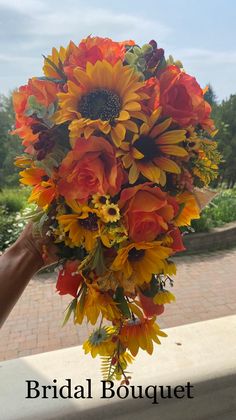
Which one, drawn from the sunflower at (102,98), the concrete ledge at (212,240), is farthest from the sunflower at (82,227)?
the concrete ledge at (212,240)

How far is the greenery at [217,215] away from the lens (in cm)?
784

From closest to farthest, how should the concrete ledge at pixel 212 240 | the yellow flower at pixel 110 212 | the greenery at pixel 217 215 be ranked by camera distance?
1. the yellow flower at pixel 110 212
2. the concrete ledge at pixel 212 240
3. the greenery at pixel 217 215

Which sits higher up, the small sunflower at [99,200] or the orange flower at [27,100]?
the orange flower at [27,100]

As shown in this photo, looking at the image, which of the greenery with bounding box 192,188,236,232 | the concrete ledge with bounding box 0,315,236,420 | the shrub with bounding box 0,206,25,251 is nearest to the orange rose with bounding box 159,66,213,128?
the concrete ledge with bounding box 0,315,236,420

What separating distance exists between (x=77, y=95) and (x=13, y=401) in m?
1.44

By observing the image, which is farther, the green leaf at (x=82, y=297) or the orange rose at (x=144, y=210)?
the green leaf at (x=82, y=297)

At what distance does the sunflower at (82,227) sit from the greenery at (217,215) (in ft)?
22.1

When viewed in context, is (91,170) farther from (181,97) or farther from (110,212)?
(181,97)

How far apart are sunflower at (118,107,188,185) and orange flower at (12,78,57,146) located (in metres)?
0.30

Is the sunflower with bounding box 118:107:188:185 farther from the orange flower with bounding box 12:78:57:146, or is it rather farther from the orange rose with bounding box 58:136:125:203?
the orange flower with bounding box 12:78:57:146

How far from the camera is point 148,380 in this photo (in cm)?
190

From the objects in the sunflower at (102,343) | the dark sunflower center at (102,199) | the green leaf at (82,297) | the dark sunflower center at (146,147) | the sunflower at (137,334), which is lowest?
the sunflower at (102,343)

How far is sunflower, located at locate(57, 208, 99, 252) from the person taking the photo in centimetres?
118

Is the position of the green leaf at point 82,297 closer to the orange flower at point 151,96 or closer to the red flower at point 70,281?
the red flower at point 70,281
